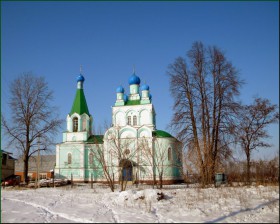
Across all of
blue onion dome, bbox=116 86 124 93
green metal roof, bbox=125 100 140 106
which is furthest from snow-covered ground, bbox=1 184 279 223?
blue onion dome, bbox=116 86 124 93

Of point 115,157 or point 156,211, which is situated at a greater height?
point 115,157

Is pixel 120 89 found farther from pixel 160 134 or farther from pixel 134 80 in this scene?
pixel 160 134

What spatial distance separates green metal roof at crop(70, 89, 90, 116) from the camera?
32375mm

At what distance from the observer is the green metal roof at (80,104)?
3238cm

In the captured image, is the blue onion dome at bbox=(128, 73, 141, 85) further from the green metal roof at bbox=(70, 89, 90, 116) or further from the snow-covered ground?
the snow-covered ground

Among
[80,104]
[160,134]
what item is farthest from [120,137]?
[80,104]

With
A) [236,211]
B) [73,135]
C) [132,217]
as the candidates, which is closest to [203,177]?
[236,211]

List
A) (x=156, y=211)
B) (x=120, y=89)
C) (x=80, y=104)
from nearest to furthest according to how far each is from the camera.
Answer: (x=156, y=211)
(x=80, y=104)
(x=120, y=89)

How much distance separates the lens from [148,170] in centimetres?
2752

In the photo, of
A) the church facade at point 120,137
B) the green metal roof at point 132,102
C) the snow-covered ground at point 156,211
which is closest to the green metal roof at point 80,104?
the church facade at point 120,137

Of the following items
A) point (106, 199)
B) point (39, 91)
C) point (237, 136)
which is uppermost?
point (39, 91)

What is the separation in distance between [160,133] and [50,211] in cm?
2113

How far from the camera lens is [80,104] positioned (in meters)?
32.7

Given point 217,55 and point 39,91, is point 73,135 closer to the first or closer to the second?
point 39,91
